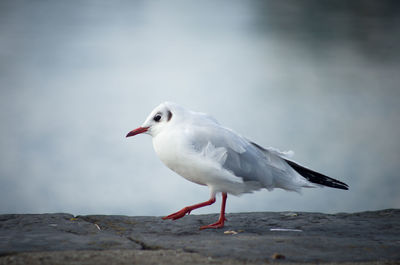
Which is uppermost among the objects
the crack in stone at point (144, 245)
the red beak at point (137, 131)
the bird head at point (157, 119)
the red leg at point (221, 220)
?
the bird head at point (157, 119)

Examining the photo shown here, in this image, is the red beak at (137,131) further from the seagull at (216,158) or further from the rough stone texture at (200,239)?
the rough stone texture at (200,239)

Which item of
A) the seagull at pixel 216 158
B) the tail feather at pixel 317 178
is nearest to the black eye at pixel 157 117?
the seagull at pixel 216 158

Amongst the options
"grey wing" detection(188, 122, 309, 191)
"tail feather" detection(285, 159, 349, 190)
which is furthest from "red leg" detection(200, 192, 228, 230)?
"tail feather" detection(285, 159, 349, 190)

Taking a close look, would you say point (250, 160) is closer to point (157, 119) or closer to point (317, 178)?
point (317, 178)

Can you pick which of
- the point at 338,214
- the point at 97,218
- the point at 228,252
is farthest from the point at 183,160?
the point at 338,214

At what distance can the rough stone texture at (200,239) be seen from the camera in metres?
2.39

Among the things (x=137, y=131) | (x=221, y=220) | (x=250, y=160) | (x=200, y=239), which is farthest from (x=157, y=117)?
(x=200, y=239)

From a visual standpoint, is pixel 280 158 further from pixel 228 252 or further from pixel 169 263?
pixel 169 263

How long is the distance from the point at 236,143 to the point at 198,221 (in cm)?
70

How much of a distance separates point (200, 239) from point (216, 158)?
80cm

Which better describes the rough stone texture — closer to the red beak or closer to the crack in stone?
the crack in stone

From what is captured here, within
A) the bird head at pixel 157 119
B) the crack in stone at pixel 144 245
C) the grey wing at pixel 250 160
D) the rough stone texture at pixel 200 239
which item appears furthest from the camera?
the bird head at pixel 157 119

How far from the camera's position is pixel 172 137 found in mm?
3605

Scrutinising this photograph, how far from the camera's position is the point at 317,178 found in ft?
12.7
